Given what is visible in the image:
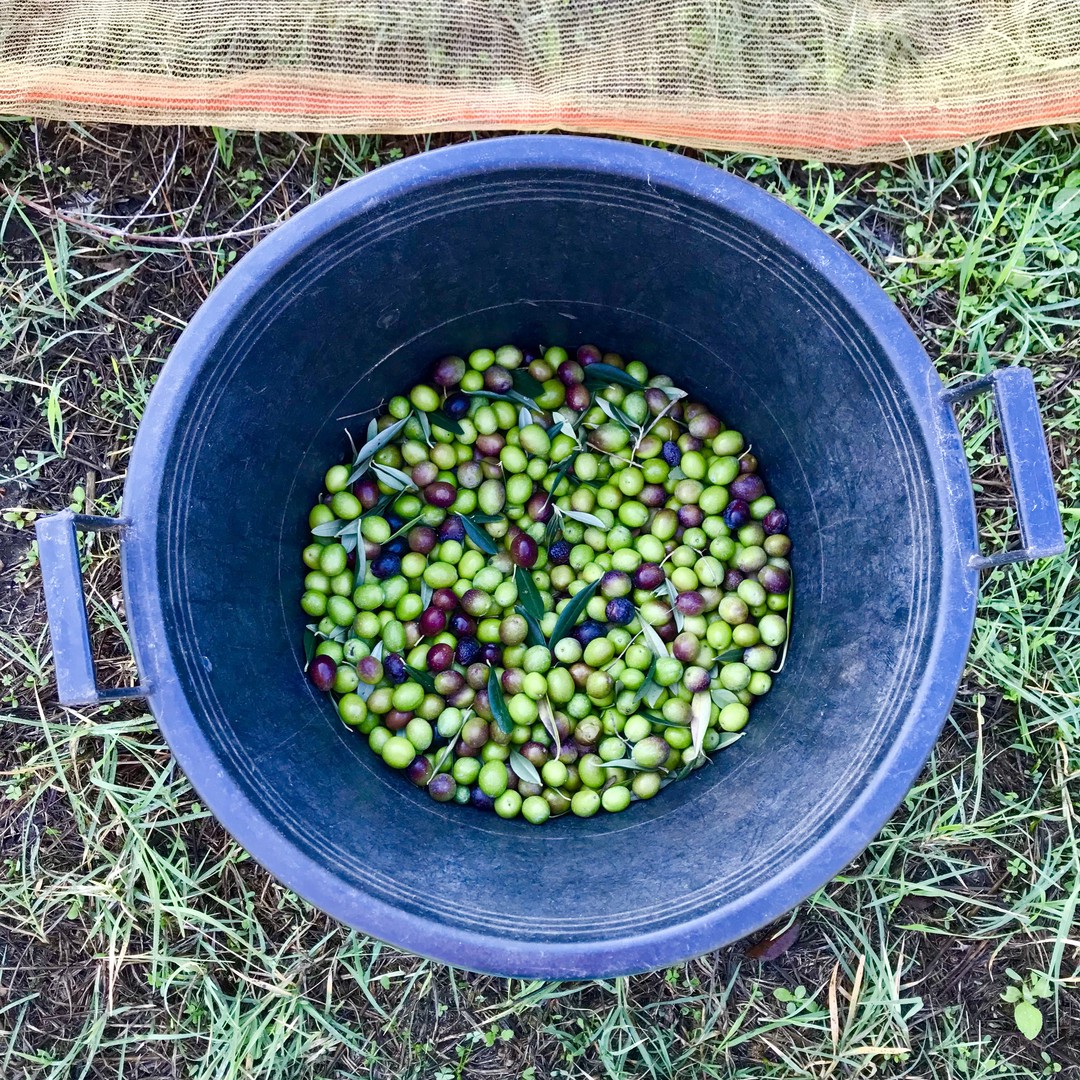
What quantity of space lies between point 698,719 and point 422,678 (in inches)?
21.9

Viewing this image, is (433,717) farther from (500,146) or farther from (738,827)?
(500,146)

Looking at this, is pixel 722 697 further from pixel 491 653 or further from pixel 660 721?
pixel 491 653

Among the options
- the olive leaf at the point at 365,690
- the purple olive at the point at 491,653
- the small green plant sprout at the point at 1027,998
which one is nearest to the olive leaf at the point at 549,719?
the purple olive at the point at 491,653

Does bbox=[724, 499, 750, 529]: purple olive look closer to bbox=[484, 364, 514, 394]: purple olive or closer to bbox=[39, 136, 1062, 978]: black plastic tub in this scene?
bbox=[39, 136, 1062, 978]: black plastic tub

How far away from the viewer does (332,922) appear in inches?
82.9

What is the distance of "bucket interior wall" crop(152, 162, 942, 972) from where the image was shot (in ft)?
4.95

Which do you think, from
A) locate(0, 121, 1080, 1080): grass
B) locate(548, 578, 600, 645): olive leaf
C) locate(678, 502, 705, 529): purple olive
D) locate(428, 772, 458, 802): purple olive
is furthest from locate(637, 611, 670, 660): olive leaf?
locate(0, 121, 1080, 1080): grass

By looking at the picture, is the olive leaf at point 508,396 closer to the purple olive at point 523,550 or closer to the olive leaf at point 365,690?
the purple olive at point 523,550

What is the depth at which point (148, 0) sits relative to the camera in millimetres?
2049

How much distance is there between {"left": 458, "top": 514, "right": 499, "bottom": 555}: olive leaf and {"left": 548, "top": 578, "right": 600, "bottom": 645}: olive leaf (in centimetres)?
20

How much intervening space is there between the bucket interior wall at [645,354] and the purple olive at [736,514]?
0.08 meters

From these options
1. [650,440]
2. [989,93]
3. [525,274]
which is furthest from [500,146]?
[989,93]

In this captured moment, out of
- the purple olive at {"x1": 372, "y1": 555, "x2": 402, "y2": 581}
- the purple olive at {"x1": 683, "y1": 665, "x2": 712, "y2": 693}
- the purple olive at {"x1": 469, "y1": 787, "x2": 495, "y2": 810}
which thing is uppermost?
the purple olive at {"x1": 372, "y1": 555, "x2": 402, "y2": 581}

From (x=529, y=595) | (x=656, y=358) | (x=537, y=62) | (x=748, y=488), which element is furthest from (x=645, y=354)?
(x=537, y=62)
